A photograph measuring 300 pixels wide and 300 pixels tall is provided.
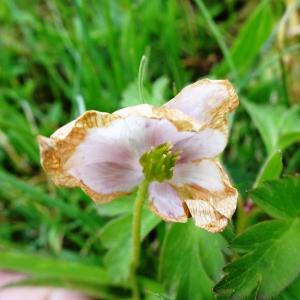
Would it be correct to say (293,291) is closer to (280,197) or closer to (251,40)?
(280,197)

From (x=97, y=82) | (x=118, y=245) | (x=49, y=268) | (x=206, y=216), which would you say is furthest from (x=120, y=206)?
(x=97, y=82)

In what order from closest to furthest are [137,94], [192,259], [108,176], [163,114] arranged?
[163,114]
[108,176]
[192,259]
[137,94]

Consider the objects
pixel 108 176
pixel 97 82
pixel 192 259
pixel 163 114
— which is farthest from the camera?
pixel 97 82

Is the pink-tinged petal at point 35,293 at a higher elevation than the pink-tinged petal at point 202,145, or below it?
below

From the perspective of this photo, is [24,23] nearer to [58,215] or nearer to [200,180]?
[58,215]

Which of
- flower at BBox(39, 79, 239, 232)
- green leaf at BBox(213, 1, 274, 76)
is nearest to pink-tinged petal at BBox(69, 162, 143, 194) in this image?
flower at BBox(39, 79, 239, 232)

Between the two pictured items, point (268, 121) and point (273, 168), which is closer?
point (273, 168)

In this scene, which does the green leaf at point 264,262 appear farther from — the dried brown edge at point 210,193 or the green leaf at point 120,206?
the green leaf at point 120,206

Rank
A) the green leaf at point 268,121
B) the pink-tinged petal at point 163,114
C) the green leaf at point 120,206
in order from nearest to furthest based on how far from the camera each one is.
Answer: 1. the pink-tinged petal at point 163,114
2. the green leaf at point 120,206
3. the green leaf at point 268,121

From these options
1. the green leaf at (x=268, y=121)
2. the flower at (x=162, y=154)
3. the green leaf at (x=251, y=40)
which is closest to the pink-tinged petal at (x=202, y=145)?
the flower at (x=162, y=154)
